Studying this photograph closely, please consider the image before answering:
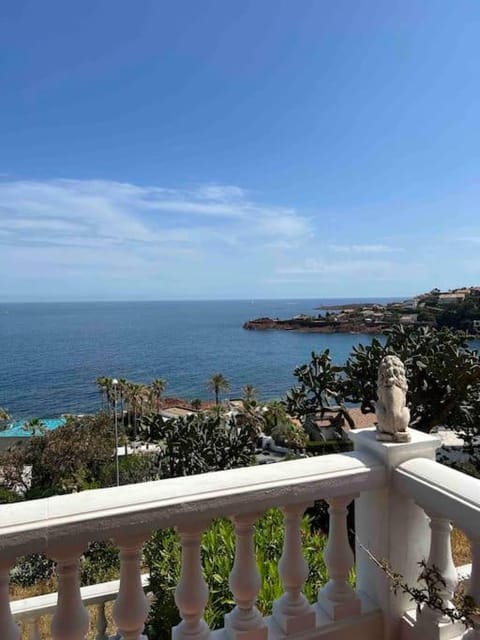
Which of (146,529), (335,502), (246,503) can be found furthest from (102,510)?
(335,502)

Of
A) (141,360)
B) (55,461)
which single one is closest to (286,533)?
(55,461)

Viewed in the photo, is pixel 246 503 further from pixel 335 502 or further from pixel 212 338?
pixel 212 338

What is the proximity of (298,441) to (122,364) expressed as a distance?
6952 centimetres

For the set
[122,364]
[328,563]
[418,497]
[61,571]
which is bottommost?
[122,364]

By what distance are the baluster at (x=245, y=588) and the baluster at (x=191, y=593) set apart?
0.12 metres

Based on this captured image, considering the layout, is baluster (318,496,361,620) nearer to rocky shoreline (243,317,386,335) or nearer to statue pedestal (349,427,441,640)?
statue pedestal (349,427,441,640)

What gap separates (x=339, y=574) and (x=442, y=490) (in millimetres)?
577

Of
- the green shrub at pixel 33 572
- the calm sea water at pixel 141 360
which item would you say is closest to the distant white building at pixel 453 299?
the calm sea water at pixel 141 360

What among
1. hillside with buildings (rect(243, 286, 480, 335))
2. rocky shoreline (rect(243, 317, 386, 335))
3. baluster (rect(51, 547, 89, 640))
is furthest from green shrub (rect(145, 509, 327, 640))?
rocky shoreline (rect(243, 317, 386, 335))

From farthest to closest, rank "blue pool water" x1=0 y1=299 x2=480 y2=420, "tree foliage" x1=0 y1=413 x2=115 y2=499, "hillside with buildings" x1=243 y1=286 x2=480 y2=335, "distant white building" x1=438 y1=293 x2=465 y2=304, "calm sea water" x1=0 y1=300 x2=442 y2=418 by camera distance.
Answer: "calm sea water" x1=0 y1=300 x2=442 y2=418 → "blue pool water" x1=0 y1=299 x2=480 y2=420 → "tree foliage" x1=0 y1=413 x2=115 y2=499 → "distant white building" x1=438 y1=293 x2=465 y2=304 → "hillside with buildings" x1=243 y1=286 x2=480 y2=335

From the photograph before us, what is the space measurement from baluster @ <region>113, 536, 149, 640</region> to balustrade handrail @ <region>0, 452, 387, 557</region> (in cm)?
15

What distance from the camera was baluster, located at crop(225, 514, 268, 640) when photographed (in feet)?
5.24

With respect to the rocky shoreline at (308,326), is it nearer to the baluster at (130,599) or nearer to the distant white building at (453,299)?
the distant white building at (453,299)

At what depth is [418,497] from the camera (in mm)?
1597
